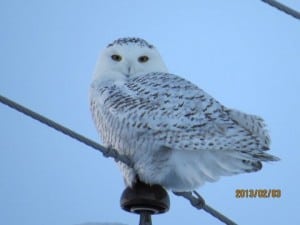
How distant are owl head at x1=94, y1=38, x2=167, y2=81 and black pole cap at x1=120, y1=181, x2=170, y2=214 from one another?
171 cm

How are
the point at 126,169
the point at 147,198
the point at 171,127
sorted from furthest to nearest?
the point at 126,169
the point at 171,127
the point at 147,198

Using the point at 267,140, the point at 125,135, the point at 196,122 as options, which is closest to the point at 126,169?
the point at 125,135

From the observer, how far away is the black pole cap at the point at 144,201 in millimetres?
3199

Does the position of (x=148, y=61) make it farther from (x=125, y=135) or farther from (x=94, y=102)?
(x=125, y=135)

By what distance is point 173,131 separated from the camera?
3967mm

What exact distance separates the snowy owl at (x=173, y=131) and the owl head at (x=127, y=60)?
0.22 meters

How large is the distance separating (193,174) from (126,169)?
60cm

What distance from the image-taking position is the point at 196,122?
13.2 ft

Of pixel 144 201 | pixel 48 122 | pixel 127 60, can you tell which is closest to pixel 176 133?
pixel 144 201

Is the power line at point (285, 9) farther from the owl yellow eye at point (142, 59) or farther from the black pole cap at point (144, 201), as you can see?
the owl yellow eye at point (142, 59)

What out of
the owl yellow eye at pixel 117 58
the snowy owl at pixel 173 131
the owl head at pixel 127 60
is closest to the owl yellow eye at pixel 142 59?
the owl head at pixel 127 60

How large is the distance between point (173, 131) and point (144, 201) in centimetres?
81

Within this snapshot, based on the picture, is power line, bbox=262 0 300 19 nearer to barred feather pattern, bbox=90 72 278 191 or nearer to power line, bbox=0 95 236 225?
power line, bbox=0 95 236 225
